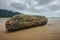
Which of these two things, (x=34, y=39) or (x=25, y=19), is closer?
(x=34, y=39)

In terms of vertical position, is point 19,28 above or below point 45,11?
below

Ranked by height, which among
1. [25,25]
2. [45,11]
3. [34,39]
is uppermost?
[45,11]

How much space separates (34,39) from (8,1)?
2.35 ft

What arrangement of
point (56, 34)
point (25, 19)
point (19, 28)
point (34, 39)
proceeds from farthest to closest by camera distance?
1. point (25, 19)
2. point (19, 28)
3. point (56, 34)
4. point (34, 39)

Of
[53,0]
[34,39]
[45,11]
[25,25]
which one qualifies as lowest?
[34,39]

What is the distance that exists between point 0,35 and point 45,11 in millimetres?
748

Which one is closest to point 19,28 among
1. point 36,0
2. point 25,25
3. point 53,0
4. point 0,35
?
point 25,25

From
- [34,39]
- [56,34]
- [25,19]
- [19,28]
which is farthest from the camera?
[25,19]

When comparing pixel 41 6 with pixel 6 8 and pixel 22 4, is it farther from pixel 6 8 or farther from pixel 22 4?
pixel 6 8

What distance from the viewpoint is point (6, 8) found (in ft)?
7.00

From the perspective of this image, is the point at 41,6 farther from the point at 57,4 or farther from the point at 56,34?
the point at 56,34

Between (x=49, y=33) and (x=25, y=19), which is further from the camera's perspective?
(x=25, y=19)

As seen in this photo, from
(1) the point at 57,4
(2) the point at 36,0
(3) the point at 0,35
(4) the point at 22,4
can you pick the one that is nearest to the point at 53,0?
(1) the point at 57,4

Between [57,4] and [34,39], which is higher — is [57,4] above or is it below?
above
